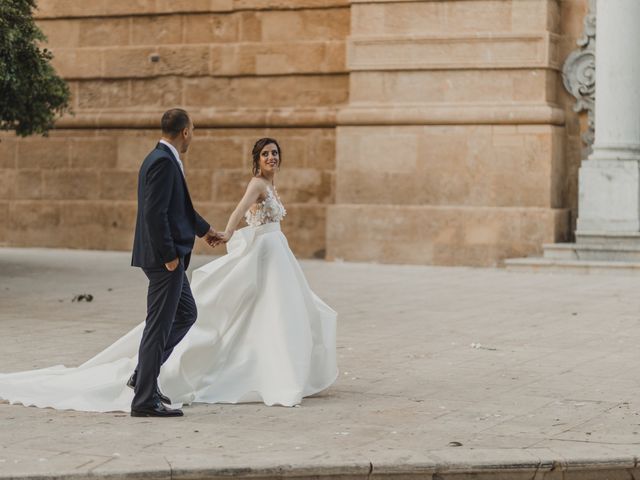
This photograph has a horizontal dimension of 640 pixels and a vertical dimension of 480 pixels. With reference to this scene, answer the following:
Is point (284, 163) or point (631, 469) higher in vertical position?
point (284, 163)

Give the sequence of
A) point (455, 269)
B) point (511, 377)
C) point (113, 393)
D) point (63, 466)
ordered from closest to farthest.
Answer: point (63, 466)
point (113, 393)
point (511, 377)
point (455, 269)

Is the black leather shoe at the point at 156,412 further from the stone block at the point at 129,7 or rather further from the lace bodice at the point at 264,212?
the stone block at the point at 129,7

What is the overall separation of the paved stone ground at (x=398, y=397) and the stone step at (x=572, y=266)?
161cm

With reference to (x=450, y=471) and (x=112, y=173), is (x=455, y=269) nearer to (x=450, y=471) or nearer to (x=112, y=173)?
(x=112, y=173)

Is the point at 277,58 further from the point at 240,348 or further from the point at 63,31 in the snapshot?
the point at 240,348

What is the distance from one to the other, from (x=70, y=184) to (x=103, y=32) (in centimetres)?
244

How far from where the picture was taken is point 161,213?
23.8ft

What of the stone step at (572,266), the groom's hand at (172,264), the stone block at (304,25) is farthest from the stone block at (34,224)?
the groom's hand at (172,264)

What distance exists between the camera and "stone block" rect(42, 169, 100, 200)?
20844 millimetres

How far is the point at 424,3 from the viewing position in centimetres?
1858

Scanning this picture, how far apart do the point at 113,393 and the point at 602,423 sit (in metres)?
2.79

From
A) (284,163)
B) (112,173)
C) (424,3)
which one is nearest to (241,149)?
(284,163)

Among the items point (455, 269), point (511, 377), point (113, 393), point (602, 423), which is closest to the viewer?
point (602, 423)

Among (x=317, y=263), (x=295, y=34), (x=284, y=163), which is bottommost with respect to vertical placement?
(x=317, y=263)
